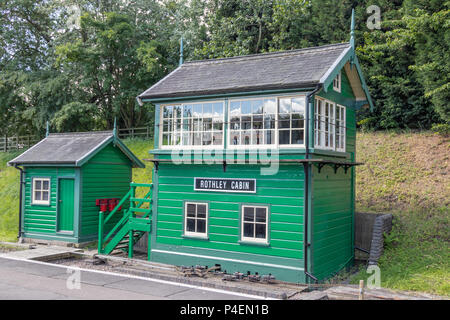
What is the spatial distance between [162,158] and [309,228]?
5066 mm

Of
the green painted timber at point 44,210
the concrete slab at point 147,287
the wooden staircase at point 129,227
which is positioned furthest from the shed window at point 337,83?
the green painted timber at point 44,210

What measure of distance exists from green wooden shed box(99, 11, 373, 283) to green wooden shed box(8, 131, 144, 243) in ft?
10.3

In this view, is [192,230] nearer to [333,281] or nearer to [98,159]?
[333,281]

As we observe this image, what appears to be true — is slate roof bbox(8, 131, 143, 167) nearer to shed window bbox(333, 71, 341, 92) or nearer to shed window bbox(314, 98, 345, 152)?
shed window bbox(314, 98, 345, 152)

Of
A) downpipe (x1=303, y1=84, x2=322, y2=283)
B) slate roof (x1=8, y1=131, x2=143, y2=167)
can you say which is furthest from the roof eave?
slate roof (x1=8, y1=131, x2=143, y2=167)

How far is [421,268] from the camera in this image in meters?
11.2

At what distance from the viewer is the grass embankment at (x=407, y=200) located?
11.1m

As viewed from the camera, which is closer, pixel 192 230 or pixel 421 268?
pixel 421 268

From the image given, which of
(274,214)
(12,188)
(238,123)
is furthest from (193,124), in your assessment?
(12,188)

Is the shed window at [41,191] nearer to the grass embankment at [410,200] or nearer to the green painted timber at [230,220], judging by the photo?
the green painted timber at [230,220]

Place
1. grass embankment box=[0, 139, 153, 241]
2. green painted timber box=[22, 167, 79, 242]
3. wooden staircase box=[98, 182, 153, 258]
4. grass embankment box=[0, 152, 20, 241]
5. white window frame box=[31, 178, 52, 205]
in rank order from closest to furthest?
wooden staircase box=[98, 182, 153, 258], green painted timber box=[22, 167, 79, 242], white window frame box=[31, 178, 52, 205], grass embankment box=[0, 152, 20, 241], grass embankment box=[0, 139, 153, 241]

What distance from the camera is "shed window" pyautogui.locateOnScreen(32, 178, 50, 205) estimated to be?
16.0 m
